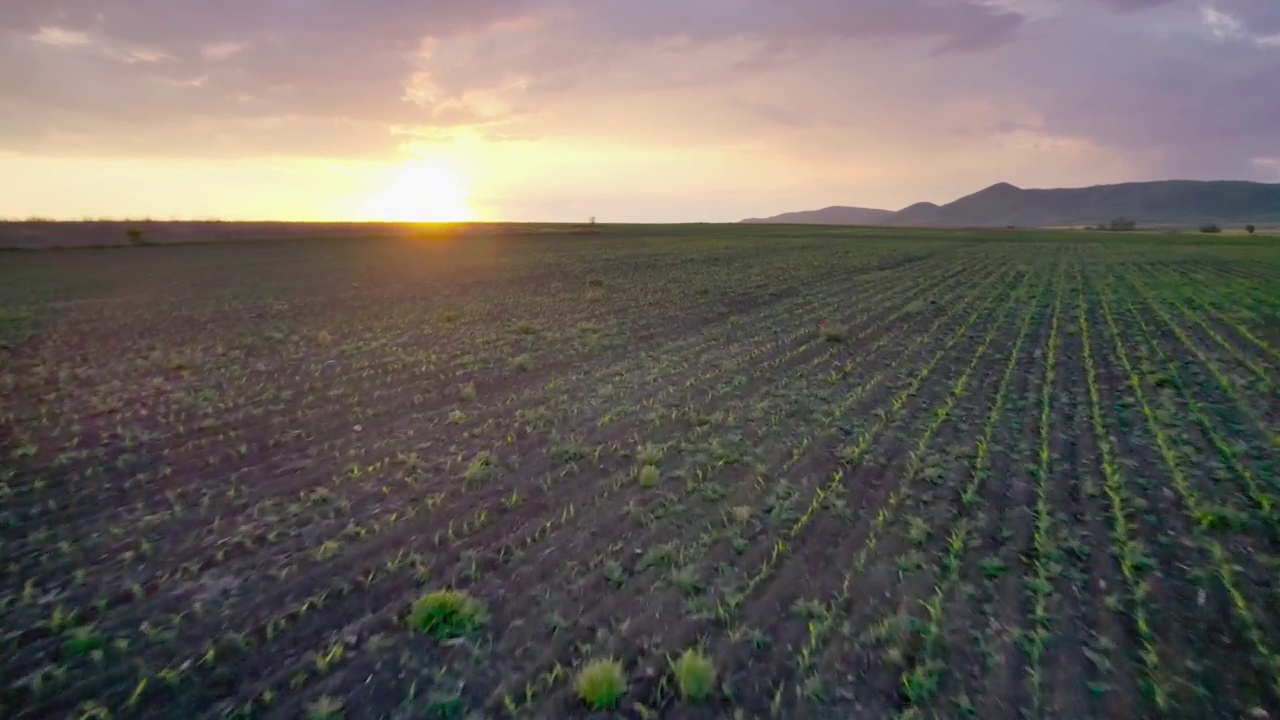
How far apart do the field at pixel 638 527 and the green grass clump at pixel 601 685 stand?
4 cm

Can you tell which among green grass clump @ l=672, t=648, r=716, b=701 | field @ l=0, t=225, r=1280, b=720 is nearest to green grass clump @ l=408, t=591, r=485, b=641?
field @ l=0, t=225, r=1280, b=720

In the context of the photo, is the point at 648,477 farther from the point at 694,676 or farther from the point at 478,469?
the point at 694,676

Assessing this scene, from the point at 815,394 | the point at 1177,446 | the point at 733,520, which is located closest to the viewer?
the point at 733,520

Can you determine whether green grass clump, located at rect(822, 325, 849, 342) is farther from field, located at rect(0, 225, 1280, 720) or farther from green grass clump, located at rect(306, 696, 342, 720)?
green grass clump, located at rect(306, 696, 342, 720)

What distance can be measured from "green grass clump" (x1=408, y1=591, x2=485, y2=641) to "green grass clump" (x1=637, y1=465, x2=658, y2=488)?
2.67 metres

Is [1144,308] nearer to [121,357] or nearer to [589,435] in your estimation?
[589,435]

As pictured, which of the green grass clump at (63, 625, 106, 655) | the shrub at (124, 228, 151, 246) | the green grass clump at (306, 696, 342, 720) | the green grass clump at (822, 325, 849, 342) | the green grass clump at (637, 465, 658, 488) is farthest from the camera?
the shrub at (124, 228, 151, 246)

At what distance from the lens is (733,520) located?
22.0 feet

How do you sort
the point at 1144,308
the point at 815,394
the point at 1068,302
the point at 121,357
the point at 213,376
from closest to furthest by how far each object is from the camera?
1. the point at 815,394
2. the point at 213,376
3. the point at 121,357
4. the point at 1144,308
5. the point at 1068,302

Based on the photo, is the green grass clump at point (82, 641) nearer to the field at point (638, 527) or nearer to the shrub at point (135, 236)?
the field at point (638, 527)

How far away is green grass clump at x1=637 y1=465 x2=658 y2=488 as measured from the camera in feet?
24.8

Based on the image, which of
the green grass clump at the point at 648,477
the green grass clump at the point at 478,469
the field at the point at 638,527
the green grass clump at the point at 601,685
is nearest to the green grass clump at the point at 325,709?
the field at the point at 638,527

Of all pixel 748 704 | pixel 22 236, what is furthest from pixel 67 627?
pixel 22 236

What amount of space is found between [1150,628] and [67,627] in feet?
25.0
